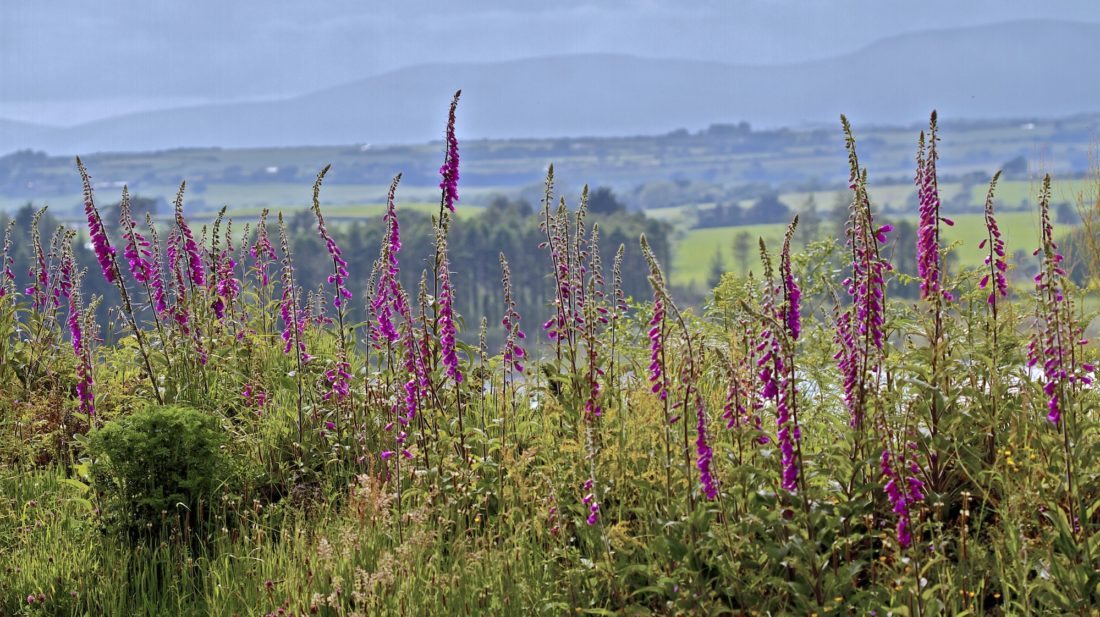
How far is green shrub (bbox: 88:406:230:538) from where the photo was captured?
483 cm

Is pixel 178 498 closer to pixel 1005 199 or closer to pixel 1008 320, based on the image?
pixel 1008 320

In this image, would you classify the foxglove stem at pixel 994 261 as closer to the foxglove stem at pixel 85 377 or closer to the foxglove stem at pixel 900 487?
the foxglove stem at pixel 900 487

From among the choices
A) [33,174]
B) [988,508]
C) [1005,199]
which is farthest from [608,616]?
[33,174]

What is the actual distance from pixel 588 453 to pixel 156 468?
2.61 metres

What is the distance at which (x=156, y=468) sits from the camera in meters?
4.96

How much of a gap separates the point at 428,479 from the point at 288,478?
1.14 meters

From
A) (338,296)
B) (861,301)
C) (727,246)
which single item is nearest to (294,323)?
(338,296)

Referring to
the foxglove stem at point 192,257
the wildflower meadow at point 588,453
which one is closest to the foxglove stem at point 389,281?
the wildflower meadow at point 588,453

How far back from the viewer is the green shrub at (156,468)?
4828mm

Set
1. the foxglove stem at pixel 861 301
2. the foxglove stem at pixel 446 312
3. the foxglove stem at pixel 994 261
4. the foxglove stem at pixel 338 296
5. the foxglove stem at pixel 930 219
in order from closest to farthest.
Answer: the foxglove stem at pixel 861 301 → the foxglove stem at pixel 930 219 → the foxglove stem at pixel 994 261 → the foxglove stem at pixel 446 312 → the foxglove stem at pixel 338 296

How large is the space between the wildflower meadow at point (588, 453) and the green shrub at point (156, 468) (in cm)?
2

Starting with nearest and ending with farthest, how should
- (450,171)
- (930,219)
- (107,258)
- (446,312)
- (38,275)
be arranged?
(930,219)
(446,312)
(450,171)
(107,258)
(38,275)

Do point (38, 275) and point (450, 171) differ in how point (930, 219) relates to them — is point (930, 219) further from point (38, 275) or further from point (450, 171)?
point (38, 275)

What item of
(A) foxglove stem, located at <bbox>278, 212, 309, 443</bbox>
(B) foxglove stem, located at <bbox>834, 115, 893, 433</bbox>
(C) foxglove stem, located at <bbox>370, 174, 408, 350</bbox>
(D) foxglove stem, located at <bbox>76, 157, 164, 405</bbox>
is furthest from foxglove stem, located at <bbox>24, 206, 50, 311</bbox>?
(B) foxglove stem, located at <bbox>834, 115, 893, 433</bbox>
